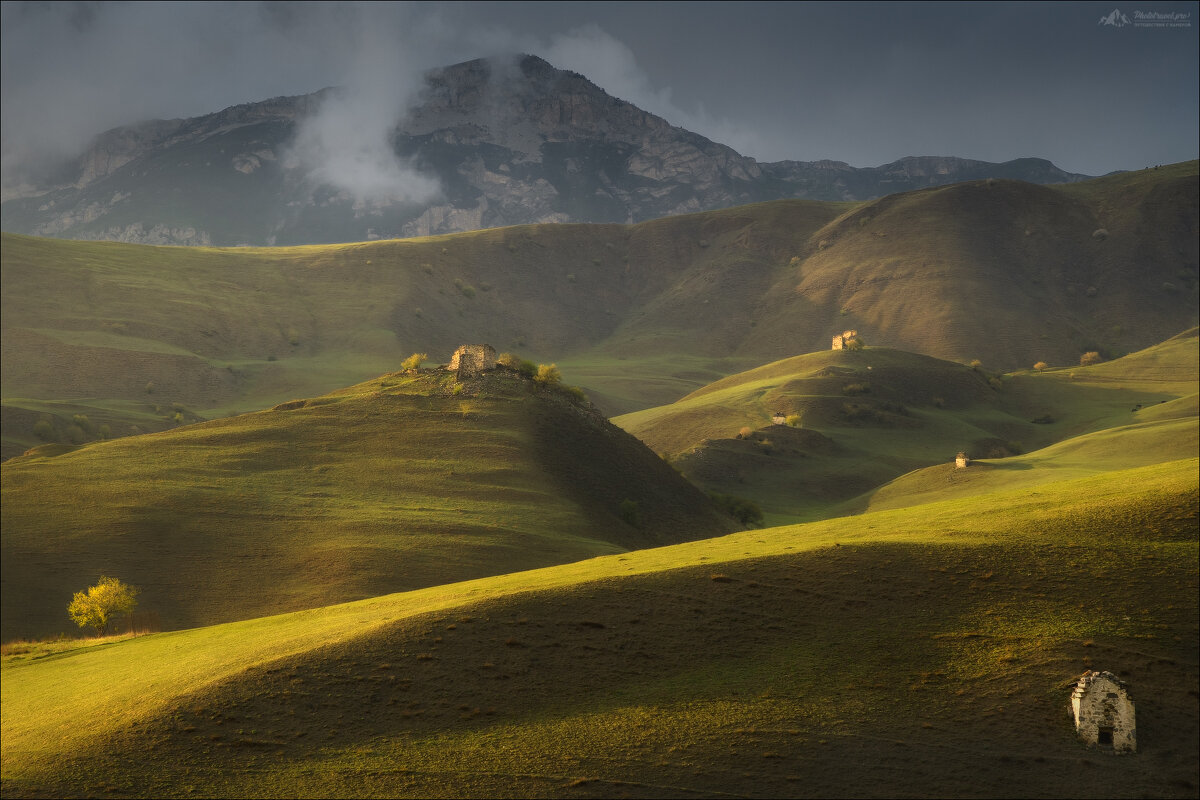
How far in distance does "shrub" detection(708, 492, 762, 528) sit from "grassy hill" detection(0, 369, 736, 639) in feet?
16.3

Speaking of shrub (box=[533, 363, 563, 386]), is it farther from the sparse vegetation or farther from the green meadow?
the sparse vegetation

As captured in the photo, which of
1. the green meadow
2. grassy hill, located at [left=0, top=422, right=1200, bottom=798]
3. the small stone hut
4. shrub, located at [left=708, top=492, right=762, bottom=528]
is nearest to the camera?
grassy hill, located at [left=0, top=422, right=1200, bottom=798]

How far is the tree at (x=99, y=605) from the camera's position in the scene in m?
46.9

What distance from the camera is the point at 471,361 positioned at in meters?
89.8

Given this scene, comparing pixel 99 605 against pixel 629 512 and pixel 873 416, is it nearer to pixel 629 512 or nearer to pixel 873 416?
pixel 629 512

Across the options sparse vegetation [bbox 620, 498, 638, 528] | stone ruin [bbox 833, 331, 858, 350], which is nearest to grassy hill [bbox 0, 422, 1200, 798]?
sparse vegetation [bbox 620, 498, 638, 528]

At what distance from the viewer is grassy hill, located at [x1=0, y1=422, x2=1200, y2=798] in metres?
21.5

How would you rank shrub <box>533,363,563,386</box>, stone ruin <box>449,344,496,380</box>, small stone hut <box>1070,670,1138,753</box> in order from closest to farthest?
small stone hut <box>1070,670,1138,753</box>
stone ruin <box>449,344,496,380</box>
shrub <box>533,363,563,386</box>

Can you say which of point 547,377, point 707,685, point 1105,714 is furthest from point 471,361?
point 1105,714

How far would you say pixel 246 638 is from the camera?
108ft

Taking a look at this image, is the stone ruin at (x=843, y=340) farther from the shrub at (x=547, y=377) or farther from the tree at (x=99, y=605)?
the tree at (x=99, y=605)

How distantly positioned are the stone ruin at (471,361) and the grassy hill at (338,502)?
3.51 feet

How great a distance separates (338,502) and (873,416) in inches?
3660

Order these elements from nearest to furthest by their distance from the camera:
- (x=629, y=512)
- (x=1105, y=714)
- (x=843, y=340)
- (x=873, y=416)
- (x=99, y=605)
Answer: (x=1105, y=714)
(x=99, y=605)
(x=629, y=512)
(x=873, y=416)
(x=843, y=340)
